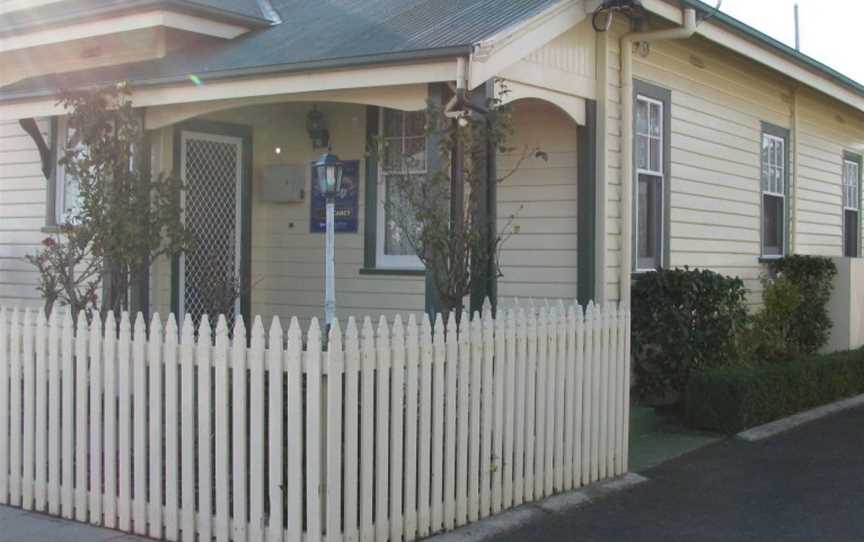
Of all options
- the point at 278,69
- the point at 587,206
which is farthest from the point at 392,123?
the point at 278,69

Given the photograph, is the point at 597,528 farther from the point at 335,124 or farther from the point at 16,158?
the point at 16,158

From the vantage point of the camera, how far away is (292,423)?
17.5ft

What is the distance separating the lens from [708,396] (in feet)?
30.6

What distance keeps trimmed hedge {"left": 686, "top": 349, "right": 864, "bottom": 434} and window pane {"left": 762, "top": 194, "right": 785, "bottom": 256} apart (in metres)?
2.16

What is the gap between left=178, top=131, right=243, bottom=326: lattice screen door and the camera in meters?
10.0

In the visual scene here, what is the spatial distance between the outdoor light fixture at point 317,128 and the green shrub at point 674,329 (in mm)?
3449

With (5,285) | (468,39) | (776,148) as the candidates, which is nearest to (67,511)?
(468,39)

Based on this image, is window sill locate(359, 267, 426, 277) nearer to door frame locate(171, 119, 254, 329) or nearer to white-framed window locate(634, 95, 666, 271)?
door frame locate(171, 119, 254, 329)

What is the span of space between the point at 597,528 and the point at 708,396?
3.34 m

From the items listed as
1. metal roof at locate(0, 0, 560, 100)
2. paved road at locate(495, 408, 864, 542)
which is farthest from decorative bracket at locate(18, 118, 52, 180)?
paved road at locate(495, 408, 864, 542)

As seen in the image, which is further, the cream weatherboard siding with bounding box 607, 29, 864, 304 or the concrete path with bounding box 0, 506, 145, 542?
the cream weatherboard siding with bounding box 607, 29, 864, 304

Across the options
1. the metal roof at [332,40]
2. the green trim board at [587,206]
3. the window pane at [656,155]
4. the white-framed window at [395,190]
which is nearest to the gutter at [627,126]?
the green trim board at [587,206]

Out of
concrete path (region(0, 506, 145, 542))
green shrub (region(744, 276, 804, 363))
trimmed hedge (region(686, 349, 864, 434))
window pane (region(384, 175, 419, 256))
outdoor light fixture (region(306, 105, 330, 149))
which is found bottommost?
concrete path (region(0, 506, 145, 542))

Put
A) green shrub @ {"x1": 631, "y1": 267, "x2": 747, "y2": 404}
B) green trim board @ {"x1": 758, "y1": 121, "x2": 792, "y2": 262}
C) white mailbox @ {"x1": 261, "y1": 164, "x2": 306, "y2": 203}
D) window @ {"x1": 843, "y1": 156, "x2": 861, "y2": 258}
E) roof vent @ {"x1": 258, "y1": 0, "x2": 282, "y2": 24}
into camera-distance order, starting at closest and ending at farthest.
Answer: green shrub @ {"x1": 631, "y1": 267, "x2": 747, "y2": 404}, roof vent @ {"x1": 258, "y1": 0, "x2": 282, "y2": 24}, white mailbox @ {"x1": 261, "y1": 164, "x2": 306, "y2": 203}, green trim board @ {"x1": 758, "y1": 121, "x2": 792, "y2": 262}, window @ {"x1": 843, "y1": 156, "x2": 861, "y2": 258}
